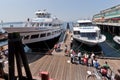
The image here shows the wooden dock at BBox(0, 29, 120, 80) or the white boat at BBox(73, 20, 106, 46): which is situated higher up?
the white boat at BBox(73, 20, 106, 46)

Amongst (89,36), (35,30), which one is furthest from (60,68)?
(89,36)

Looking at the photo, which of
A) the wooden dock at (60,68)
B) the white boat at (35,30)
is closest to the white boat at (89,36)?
the white boat at (35,30)

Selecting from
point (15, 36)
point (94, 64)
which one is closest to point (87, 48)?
point (94, 64)

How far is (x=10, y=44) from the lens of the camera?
24.0ft

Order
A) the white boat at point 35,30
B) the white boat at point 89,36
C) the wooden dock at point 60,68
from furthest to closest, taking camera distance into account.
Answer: the white boat at point 89,36, the white boat at point 35,30, the wooden dock at point 60,68

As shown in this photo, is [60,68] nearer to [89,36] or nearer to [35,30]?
[35,30]

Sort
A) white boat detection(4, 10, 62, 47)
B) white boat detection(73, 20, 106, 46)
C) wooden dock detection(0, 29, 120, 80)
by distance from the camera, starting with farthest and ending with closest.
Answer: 1. white boat detection(73, 20, 106, 46)
2. white boat detection(4, 10, 62, 47)
3. wooden dock detection(0, 29, 120, 80)

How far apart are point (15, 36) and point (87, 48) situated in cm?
2433

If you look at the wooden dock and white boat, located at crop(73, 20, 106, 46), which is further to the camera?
white boat, located at crop(73, 20, 106, 46)

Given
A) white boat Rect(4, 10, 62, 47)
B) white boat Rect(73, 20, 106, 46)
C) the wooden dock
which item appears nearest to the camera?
the wooden dock

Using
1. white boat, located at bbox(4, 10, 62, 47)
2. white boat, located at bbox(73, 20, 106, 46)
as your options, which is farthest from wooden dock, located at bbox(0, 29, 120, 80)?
white boat, located at bbox(73, 20, 106, 46)

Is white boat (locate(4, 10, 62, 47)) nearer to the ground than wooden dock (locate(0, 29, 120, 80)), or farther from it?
farther from it

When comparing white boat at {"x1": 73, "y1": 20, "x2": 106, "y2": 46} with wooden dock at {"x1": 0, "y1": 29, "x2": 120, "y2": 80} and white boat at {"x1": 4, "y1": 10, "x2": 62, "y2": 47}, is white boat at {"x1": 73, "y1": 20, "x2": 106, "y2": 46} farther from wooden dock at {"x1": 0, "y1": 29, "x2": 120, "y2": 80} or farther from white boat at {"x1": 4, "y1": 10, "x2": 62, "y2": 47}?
wooden dock at {"x1": 0, "y1": 29, "x2": 120, "y2": 80}

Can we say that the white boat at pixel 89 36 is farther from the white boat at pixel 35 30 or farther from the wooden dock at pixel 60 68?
the wooden dock at pixel 60 68
